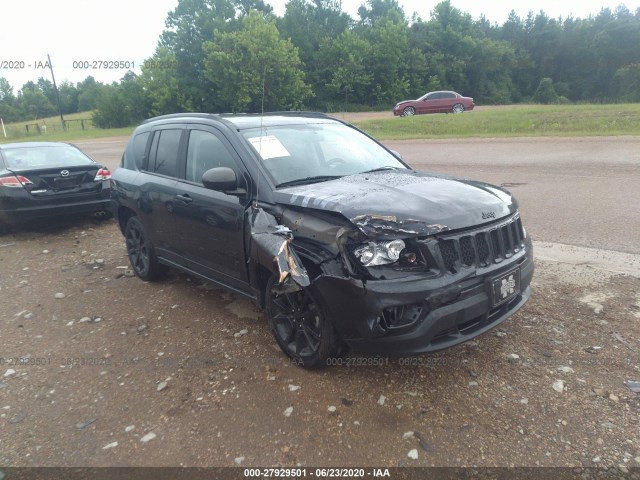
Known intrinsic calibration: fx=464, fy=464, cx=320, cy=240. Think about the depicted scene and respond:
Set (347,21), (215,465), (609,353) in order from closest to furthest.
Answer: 1. (215,465)
2. (609,353)
3. (347,21)

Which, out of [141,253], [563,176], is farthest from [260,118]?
[563,176]

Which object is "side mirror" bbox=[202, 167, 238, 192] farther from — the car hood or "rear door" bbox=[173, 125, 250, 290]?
the car hood

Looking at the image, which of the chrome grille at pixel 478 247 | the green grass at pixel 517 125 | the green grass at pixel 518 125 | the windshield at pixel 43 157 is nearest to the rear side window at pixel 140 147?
the windshield at pixel 43 157

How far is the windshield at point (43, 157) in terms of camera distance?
7.78 meters

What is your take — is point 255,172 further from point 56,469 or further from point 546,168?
point 546,168

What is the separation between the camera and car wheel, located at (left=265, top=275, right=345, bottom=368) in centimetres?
312

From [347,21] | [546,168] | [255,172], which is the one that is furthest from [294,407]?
[347,21]

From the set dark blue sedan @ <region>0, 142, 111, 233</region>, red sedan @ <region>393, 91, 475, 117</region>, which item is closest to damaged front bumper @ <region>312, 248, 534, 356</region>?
dark blue sedan @ <region>0, 142, 111, 233</region>

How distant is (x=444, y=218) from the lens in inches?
113

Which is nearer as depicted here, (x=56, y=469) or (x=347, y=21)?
(x=56, y=469)

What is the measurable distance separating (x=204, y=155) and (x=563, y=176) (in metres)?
8.62

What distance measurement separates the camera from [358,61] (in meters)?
53.6

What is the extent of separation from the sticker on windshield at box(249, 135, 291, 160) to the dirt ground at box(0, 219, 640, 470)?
1.52 metres

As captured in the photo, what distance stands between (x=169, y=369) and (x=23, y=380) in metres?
1.14
